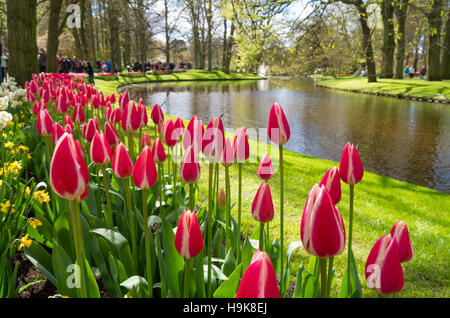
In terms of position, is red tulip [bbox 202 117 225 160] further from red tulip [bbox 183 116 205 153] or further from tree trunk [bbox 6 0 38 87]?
tree trunk [bbox 6 0 38 87]

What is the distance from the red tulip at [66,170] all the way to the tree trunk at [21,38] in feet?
25.8

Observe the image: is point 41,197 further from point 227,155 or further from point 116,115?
point 227,155

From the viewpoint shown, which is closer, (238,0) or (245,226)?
(245,226)

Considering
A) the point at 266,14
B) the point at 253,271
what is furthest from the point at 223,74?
the point at 253,271

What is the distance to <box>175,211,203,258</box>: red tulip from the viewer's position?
3.74ft

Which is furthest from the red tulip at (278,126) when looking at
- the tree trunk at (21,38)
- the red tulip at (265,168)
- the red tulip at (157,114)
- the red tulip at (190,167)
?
the tree trunk at (21,38)

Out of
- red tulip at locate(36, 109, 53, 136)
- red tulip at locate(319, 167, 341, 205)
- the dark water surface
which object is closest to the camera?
red tulip at locate(319, 167, 341, 205)

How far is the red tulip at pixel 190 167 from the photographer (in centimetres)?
146

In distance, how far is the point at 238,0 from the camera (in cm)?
882

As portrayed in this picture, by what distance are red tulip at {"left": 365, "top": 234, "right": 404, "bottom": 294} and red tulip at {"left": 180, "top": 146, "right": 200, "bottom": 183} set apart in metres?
0.75

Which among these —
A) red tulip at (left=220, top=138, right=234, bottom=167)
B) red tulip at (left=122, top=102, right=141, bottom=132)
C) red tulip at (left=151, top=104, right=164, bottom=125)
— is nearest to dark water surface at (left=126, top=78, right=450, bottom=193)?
red tulip at (left=151, top=104, right=164, bottom=125)

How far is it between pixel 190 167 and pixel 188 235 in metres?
0.39
